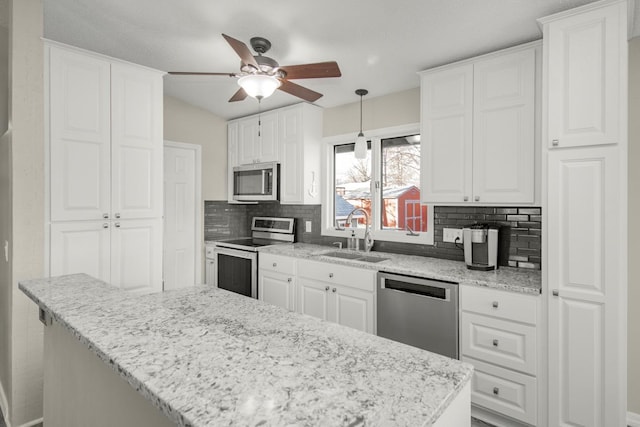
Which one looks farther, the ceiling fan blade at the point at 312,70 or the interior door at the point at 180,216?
the interior door at the point at 180,216

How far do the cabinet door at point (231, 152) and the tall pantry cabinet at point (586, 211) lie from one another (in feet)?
11.1

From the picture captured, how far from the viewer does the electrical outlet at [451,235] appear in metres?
2.87

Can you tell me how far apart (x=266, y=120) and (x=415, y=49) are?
6.46 feet

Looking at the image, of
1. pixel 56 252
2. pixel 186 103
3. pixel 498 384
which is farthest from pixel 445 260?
pixel 186 103

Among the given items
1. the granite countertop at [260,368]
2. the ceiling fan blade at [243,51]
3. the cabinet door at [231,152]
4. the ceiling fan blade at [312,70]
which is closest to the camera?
the granite countertop at [260,368]

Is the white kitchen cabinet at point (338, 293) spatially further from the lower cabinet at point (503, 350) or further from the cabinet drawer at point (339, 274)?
the lower cabinet at point (503, 350)

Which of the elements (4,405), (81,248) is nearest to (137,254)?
(81,248)

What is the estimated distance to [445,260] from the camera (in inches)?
116

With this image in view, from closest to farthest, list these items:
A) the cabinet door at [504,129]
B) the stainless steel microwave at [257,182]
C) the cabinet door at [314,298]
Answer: the cabinet door at [504,129] < the cabinet door at [314,298] < the stainless steel microwave at [257,182]

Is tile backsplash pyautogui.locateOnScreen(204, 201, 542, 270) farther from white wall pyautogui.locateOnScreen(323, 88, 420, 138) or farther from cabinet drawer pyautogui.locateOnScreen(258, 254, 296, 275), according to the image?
white wall pyautogui.locateOnScreen(323, 88, 420, 138)

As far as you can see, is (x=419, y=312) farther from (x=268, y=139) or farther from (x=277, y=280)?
(x=268, y=139)

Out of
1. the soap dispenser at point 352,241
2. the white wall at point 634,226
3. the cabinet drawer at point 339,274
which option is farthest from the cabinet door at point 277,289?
the white wall at point 634,226

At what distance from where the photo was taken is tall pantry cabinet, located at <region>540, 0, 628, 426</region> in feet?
5.93

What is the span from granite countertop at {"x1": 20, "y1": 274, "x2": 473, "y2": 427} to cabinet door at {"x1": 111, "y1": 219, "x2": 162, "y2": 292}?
135 centimetres
